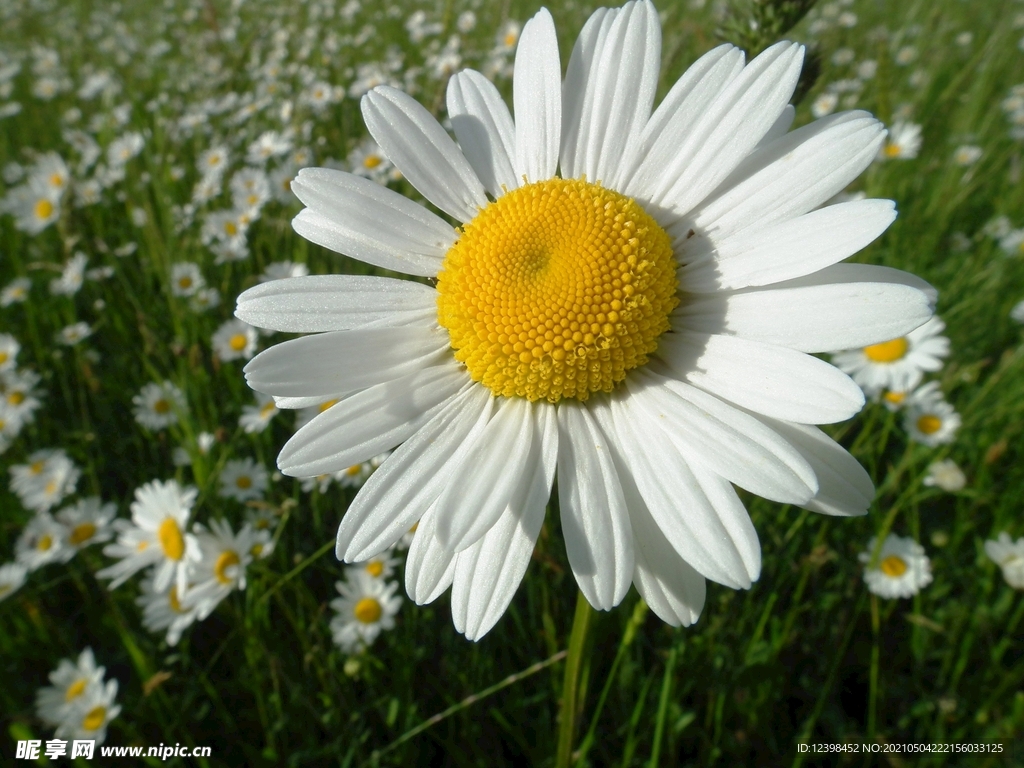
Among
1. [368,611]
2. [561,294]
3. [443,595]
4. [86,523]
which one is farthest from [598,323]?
[86,523]

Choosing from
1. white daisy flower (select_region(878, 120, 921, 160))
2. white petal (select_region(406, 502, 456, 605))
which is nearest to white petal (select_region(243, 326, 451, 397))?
white petal (select_region(406, 502, 456, 605))

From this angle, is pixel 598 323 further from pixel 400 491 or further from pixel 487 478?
pixel 400 491

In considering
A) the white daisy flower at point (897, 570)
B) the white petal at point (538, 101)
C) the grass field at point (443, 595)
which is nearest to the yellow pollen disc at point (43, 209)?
the grass field at point (443, 595)

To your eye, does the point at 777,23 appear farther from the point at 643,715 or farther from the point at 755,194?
the point at 643,715

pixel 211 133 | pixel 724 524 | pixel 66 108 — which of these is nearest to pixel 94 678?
pixel 724 524

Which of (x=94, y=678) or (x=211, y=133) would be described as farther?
(x=211, y=133)
